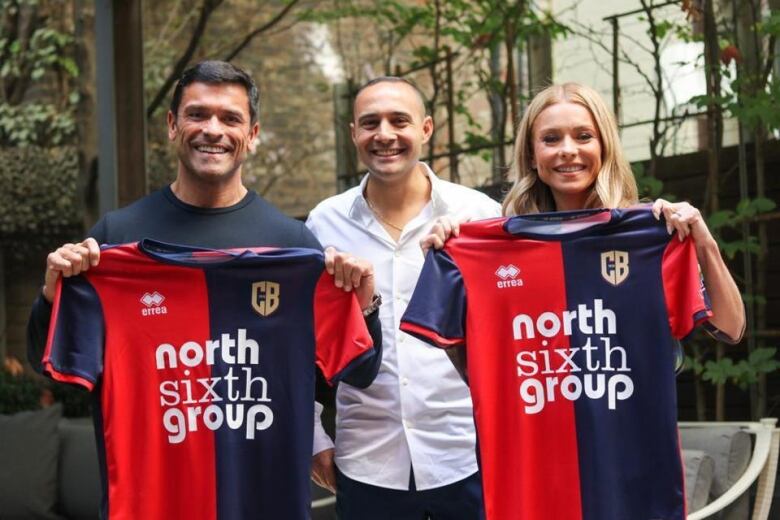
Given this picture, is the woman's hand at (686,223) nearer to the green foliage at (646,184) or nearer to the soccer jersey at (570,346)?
the soccer jersey at (570,346)

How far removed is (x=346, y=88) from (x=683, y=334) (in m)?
5.25

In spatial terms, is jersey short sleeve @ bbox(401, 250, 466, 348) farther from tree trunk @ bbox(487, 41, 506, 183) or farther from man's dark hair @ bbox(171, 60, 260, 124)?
tree trunk @ bbox(487, 41, 506, 183)

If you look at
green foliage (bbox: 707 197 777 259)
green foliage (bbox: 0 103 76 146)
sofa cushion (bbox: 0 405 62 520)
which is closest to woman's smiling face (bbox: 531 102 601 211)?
green foliage (bbox: 707 197 777 259)

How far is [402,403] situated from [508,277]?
442mm

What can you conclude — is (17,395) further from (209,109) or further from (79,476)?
(209,109)

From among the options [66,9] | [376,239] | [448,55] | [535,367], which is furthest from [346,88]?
[535,367]

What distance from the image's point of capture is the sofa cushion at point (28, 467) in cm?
514

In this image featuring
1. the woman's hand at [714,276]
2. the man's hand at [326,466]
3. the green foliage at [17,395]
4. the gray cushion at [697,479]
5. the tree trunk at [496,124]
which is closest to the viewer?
the woman's hand at [714,276]

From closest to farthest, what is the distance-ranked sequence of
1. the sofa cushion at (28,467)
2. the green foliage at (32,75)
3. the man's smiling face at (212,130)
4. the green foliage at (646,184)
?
the man's smiling face at (212,130) → the green foliage at (646,184) → the sofa cushion at (28,467) → the green foliage at (32,75)

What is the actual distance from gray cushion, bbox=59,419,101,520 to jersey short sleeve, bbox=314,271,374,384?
117 inches

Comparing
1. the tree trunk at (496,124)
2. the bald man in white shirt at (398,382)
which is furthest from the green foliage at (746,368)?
the bald man in white shirt at (398,382)

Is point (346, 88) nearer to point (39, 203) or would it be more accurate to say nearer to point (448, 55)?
point (448, 55)

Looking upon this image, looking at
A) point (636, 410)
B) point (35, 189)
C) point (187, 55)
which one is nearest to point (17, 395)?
Answer: point (187, 55)

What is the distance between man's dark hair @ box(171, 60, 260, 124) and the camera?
2551 mm
